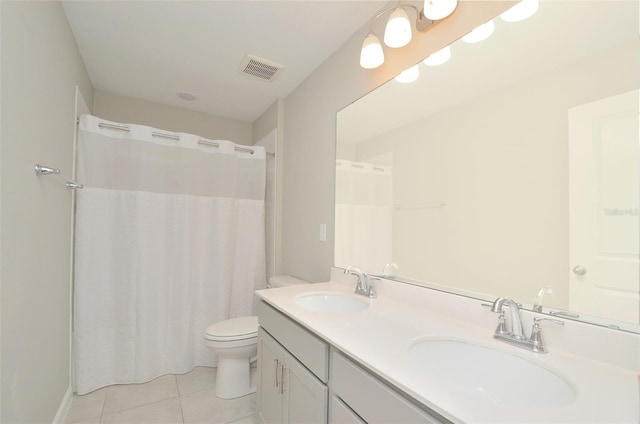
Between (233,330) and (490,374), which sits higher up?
(490,374)

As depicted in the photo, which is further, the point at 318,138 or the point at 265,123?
the point at 265,123

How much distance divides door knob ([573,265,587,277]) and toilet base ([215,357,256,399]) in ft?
6.22

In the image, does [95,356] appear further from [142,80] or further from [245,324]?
[142,80]

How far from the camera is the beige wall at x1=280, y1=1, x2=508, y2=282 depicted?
1.46 metres

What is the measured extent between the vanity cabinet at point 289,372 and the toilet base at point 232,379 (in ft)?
1.38

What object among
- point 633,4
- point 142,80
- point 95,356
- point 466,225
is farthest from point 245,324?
point 633,4

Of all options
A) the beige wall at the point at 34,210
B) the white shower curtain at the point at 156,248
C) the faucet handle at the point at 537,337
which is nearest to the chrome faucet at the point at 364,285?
the faucet handle at the point at 537,337

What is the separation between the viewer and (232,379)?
188 centimetres

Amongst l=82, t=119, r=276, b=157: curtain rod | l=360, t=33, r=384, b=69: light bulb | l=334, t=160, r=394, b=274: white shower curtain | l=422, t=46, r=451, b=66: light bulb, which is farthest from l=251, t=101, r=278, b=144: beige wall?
l=422, t=46, r=451, b=66: light bulb

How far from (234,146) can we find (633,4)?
2.36 meters

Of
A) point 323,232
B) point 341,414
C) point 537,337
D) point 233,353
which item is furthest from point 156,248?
point 537,337

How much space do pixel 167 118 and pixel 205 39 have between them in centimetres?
130

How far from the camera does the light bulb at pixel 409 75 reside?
1.35 m

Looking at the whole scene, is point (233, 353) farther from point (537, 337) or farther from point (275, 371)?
point (537, 337)
